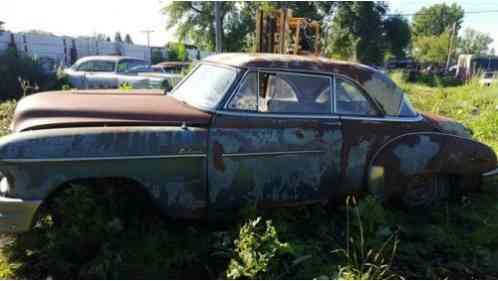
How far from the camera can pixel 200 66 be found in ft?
14.1

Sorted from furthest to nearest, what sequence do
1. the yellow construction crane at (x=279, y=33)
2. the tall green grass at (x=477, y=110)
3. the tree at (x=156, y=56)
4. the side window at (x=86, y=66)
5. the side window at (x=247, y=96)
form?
the tree at (x=156, y=56) < the side window at (x=86, y=66) < the tall green grass at (x=477, y=110) < the yellow construction crane at (x=279, y=33) < the side window at (x=247, y=96)

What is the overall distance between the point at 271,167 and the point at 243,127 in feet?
1.47

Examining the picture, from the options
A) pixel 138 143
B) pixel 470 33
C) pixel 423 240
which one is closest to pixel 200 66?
pixel 138 143

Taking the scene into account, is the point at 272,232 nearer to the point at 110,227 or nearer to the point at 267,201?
the point at 267,201

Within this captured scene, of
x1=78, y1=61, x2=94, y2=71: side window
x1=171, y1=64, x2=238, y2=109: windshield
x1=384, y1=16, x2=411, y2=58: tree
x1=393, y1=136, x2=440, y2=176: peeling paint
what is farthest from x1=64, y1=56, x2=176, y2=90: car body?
x1=384, y1=16, x2=411, y2=58: tree

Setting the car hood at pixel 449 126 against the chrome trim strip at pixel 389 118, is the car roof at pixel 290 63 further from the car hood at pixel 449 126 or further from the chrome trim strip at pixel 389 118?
the car hood at pixel 449 126

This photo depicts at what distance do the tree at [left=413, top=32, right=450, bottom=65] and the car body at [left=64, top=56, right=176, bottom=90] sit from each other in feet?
164

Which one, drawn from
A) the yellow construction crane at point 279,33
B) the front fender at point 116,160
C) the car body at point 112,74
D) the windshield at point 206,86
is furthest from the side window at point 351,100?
the car body at point 112,74

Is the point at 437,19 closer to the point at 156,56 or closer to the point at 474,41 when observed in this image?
the point at 474,41

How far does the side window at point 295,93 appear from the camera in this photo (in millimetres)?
3656

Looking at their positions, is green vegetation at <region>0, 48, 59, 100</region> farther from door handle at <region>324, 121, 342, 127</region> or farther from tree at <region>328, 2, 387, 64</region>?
tree at <region>328, 2, 387, 64</region>

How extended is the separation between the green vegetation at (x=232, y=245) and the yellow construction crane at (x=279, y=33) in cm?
447

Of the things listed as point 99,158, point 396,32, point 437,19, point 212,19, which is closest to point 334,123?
point 99,158

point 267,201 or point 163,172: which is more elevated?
point 163,172
